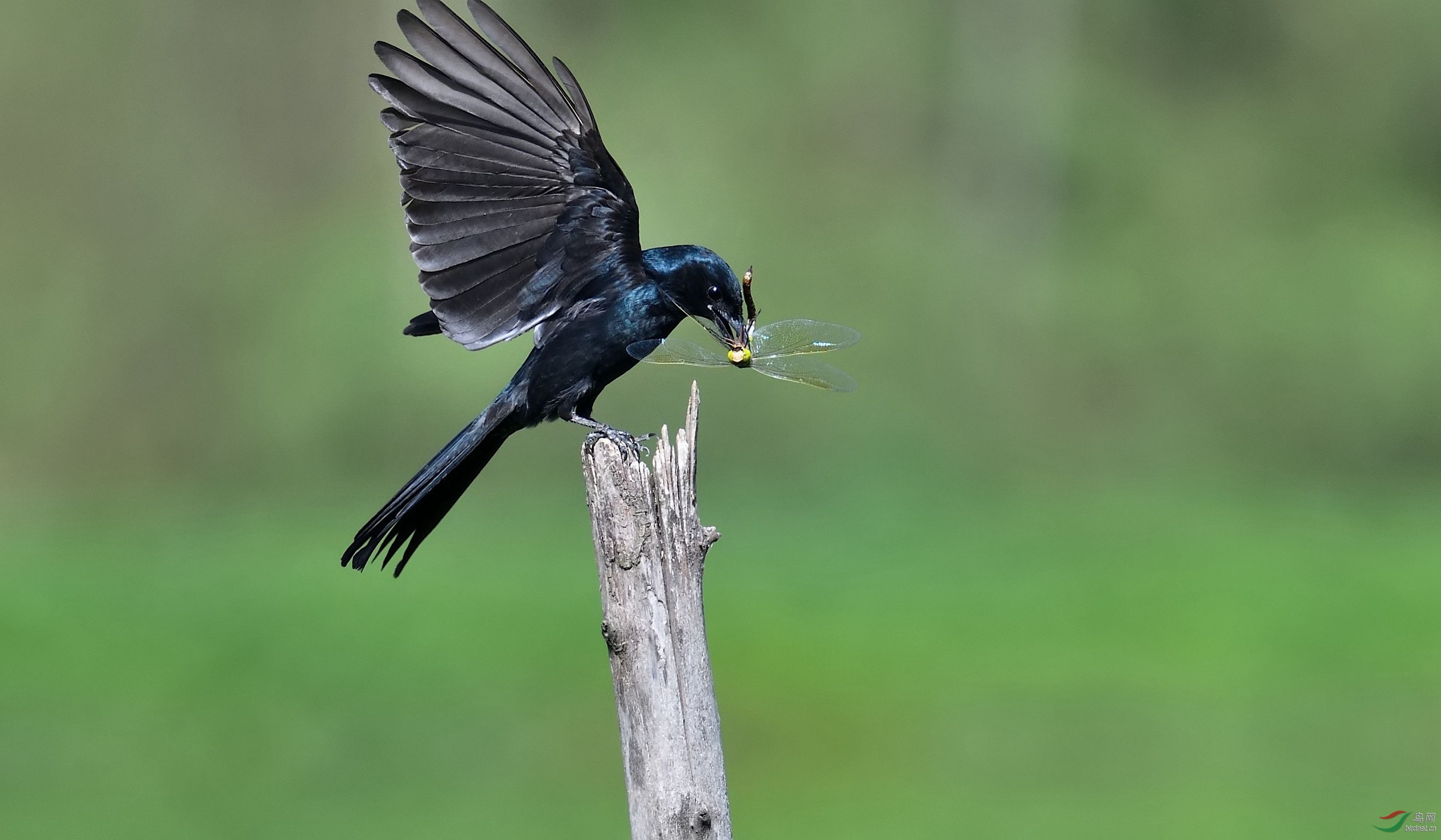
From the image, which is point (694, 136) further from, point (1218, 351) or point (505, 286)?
point (505, 286)

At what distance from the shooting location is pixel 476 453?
520cm

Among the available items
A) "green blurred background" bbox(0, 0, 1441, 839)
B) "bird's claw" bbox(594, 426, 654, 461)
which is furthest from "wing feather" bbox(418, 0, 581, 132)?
"green blurred background" bbox(0, 0, 1441, 839)

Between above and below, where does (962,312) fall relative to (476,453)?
below

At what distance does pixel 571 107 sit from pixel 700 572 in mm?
1770

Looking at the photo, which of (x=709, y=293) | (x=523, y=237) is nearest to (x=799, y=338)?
(x=709, y=293)

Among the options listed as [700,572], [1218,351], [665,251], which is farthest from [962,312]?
[700,572]

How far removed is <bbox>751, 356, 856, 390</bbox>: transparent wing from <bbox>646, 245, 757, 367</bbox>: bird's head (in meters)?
0.25

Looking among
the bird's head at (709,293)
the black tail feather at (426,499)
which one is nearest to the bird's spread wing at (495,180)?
the bird's head at (709,293)

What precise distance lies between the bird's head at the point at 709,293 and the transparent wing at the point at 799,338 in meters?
0.09

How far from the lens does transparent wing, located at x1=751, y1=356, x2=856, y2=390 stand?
4785 mm

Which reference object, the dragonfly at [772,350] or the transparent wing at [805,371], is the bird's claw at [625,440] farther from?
the transparent wing at [805,371]

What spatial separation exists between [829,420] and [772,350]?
37.2 feet

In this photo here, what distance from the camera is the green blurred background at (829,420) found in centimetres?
1243

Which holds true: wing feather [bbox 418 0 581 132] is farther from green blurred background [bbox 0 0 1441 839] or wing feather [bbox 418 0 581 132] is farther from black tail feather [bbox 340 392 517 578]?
green blurred background [bbox 0 0 1441 839]
